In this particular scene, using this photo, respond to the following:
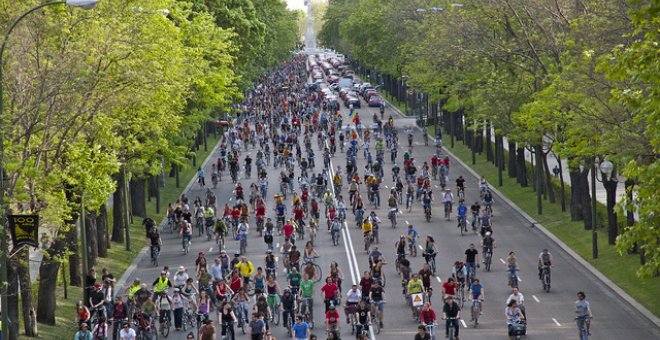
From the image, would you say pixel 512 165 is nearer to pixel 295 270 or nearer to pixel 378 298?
pixel 295 270

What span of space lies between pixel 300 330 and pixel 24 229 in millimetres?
6658

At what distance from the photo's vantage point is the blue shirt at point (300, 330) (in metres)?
30.6

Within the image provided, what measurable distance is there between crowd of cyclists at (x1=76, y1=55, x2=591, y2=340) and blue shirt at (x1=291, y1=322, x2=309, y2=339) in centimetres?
2

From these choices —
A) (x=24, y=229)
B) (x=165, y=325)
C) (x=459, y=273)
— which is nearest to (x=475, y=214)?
(x=459, y=273)

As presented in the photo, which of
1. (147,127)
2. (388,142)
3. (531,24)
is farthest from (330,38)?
(147,127)

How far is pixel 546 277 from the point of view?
39125 millimetres

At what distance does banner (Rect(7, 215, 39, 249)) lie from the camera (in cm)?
2705

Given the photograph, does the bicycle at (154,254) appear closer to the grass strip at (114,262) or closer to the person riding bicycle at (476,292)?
the grass strip at (114,262)

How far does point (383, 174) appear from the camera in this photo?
67.6m

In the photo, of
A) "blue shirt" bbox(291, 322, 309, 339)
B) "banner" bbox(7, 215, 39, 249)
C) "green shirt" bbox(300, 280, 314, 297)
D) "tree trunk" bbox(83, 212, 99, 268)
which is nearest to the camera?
"banner" bbox(7, 215, 39, 249)

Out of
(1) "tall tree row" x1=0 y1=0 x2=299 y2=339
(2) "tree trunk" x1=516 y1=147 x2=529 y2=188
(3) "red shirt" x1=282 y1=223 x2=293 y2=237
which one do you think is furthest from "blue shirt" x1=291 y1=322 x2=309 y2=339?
(2) "tree trunk" x1=516 y1=147 x2=529 y2=188

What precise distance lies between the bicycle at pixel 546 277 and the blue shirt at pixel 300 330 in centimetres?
1051

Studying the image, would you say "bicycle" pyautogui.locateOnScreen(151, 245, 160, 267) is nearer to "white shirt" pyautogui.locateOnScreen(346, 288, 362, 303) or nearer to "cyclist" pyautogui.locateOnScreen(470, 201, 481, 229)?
"cyclist" pyautogui.locateOnScreen(470, 201, 481, 229)

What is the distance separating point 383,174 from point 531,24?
16451 mm
